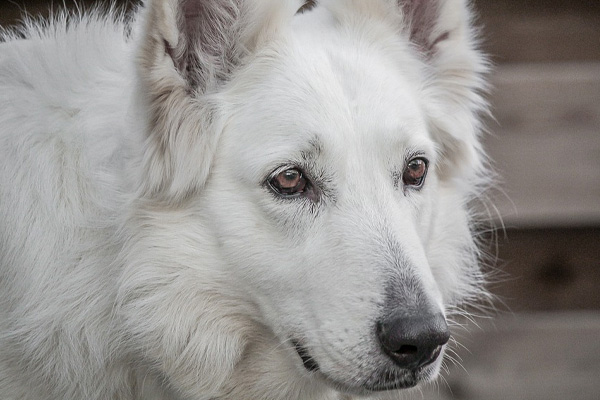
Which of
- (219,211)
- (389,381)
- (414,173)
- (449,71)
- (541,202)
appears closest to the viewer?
(389,381)

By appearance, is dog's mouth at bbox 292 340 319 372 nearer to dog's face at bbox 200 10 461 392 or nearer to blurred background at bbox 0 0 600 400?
dog's face at bbox 200 10 461 392

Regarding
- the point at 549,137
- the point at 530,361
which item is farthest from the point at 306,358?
the point at 549,137

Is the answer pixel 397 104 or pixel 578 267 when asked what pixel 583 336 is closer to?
pixel 578 267

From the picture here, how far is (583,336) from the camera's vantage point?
3908 millimetres

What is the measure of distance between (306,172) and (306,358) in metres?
0.53

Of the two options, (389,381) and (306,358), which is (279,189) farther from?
(389,381)

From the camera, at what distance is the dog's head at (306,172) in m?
2.03

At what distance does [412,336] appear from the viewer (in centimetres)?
194

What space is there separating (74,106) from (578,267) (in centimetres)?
279

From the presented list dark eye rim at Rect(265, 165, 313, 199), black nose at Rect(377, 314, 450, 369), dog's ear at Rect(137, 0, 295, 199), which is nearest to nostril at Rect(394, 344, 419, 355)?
black nose at Rect(377, 314, 450, 369)

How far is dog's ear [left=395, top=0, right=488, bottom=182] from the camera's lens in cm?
255

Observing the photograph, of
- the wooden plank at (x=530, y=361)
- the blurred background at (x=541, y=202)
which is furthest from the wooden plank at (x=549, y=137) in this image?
the wooden plank at (x=530, y=361)

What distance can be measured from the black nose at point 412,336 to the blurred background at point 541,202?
1.92 m

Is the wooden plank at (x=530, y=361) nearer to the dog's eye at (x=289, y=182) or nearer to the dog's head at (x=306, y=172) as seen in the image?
the dog's head at (x=306, y=172)
